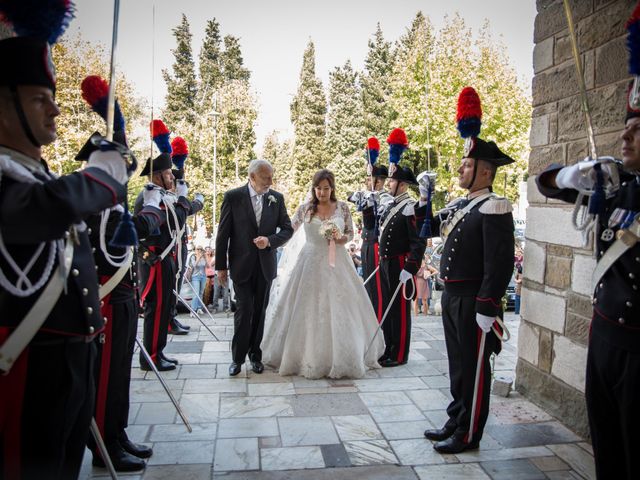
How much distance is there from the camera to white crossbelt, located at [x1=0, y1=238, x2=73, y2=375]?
1732mm

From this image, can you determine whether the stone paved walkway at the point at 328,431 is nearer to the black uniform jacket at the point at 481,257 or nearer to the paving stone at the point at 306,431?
the paving stone at the point at 306,431

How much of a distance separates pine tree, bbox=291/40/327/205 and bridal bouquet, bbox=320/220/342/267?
898 inches

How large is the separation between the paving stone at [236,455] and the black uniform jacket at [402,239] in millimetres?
2378

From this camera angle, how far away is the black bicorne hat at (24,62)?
1.74 metres

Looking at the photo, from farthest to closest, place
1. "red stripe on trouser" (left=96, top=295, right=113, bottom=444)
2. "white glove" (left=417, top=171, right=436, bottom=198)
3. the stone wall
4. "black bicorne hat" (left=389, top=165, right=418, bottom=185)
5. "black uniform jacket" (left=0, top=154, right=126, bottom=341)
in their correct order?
"black bicorne hat" (left=389, top=165, right=418, bottom=185), "white glove" (left=417, top=171, right=436, bottom=198), the stone wall, "red stripe on trouser" (left=96, top=295, right=113, bottom=444), "black uniform jacket" (left=0, top=154, right=126, bottom=341)

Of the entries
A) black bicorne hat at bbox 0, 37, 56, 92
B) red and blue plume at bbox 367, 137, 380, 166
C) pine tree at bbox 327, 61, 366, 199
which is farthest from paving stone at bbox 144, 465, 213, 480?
pine tree at bbox 327, 61, 366, 199

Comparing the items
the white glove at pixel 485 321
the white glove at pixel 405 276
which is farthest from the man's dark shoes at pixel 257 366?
the white glove at pixel 485 321

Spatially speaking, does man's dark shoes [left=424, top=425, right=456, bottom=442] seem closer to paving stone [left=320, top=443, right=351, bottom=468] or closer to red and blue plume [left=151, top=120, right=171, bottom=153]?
paving stone [left=320, top=443, right=351, bottom=468]

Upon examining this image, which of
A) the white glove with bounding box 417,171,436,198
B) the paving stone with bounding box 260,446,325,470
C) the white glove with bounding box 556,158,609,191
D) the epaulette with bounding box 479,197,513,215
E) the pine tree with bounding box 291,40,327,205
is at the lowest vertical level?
the paving stone with bounding box 260,446,325,470

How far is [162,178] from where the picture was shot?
480 centimetres

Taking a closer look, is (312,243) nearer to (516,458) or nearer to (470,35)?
(516,458)

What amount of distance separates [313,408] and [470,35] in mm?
16368

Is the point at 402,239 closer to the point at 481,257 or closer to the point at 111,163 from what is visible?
the point at 481,257

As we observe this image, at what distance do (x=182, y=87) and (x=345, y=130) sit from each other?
8.63m
